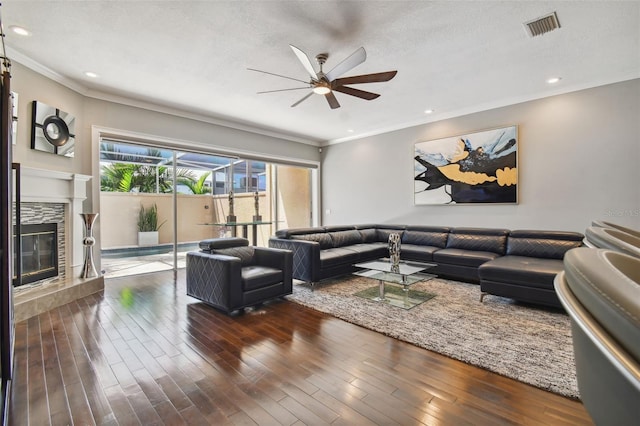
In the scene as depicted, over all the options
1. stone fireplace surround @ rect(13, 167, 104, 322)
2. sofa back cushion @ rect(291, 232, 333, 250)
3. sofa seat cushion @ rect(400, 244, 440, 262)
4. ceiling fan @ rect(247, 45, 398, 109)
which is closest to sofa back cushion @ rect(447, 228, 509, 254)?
sofa seat cushion @ rect(400, 244, 440, 262)

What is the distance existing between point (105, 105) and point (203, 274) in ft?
10.5

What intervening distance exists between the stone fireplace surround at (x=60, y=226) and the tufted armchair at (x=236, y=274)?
1.51 metres

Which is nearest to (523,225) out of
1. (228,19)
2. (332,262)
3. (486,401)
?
(332,262)

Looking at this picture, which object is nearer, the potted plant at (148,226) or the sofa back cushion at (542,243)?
the sofa back cushion at (542,243)

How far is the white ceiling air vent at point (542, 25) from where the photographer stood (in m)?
2.74

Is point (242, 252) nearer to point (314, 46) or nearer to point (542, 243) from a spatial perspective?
point (314, 46)

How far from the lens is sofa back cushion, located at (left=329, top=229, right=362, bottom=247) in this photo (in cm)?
533

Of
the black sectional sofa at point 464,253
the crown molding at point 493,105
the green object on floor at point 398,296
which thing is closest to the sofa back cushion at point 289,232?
the black sectional sofa at point 464,253

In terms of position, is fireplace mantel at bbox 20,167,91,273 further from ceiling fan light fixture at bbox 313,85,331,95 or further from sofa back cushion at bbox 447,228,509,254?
sofa back cushion at bbox 447,228,509,254

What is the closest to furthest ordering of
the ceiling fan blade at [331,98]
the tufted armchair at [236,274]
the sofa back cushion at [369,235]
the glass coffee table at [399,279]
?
the tufted armchair at [236,274] < the ceiling fan blade at [331,98] < the glass coffee table at [399,279] < the sofa back cushion at [369,235]

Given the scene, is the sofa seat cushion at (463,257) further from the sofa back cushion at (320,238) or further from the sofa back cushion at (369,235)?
the sofa back cushion at (320,238)

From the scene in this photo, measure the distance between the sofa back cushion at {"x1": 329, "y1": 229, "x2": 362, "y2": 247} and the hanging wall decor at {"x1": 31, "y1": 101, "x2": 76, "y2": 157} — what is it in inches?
161

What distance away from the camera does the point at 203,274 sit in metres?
3.47

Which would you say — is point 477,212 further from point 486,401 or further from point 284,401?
point 284,401
